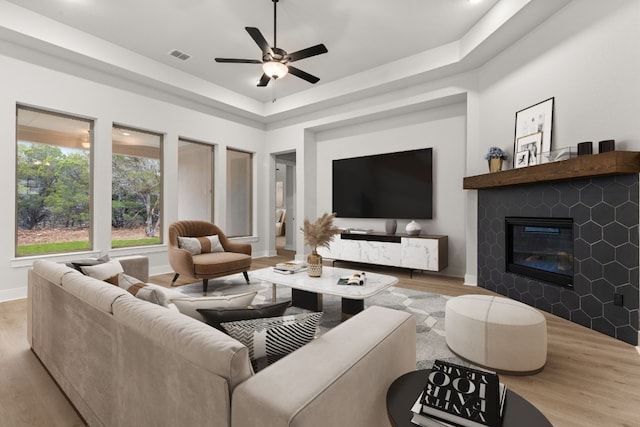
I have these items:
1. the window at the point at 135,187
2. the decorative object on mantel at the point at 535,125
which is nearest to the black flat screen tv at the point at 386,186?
the decorative object on mantel at the point at 535,125

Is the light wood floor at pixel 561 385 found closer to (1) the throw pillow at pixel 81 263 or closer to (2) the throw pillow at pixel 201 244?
(1) the throw pillow at pixel 81 263

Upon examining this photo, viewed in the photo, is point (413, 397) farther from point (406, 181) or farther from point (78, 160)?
point (78, 160)

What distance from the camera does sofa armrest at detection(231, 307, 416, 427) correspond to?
76 centimetres

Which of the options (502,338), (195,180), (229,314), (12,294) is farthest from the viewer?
(195,180)

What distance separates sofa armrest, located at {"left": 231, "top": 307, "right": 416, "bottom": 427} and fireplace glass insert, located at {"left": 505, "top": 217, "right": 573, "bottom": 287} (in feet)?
8.68

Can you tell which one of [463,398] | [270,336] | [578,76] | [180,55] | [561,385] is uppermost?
[180,55]

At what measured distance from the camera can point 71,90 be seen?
411 centimetres

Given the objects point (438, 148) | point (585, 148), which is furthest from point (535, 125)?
point (438, 148)

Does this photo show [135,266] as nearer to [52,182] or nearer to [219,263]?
[219,263]

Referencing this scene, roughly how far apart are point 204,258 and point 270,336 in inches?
124

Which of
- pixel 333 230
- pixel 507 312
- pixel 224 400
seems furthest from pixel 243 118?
pixel 224 400

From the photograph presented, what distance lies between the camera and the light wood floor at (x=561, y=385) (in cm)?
160

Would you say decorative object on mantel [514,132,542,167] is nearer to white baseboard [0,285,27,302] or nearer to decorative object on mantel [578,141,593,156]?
decorative object on mantel [578,141,593,156]

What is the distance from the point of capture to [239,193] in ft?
21.7
